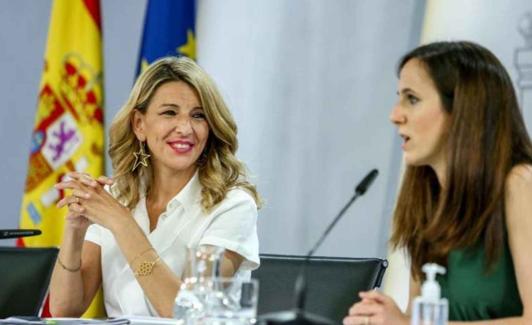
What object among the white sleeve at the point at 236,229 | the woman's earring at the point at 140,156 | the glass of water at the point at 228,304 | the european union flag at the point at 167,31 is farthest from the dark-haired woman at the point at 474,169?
the european union flag at the point at 167,31

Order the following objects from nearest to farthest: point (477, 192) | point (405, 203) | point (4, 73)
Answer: point (477, 192) → point (405, 203) → point (4, 73)

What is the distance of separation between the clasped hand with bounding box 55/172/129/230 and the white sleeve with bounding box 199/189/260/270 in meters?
0.25

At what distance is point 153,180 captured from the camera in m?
3.17

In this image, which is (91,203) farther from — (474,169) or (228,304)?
(474,169)

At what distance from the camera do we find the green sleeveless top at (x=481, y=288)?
2227 mm

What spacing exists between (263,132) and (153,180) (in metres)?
1.11

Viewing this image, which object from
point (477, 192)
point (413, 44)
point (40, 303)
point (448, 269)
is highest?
point (413, 44)

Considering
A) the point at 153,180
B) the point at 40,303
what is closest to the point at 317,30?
the point at 153,180

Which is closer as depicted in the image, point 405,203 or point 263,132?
point 405,203

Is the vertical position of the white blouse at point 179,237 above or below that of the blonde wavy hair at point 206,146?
below

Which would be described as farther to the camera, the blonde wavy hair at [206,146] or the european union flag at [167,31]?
the european union flag at [167,31]

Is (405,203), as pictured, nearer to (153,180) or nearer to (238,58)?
(153,180)

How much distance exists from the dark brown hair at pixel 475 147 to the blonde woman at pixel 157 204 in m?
0.84

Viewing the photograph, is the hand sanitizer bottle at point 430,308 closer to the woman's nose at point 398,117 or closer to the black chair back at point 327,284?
the woman's nose at point 398,117
